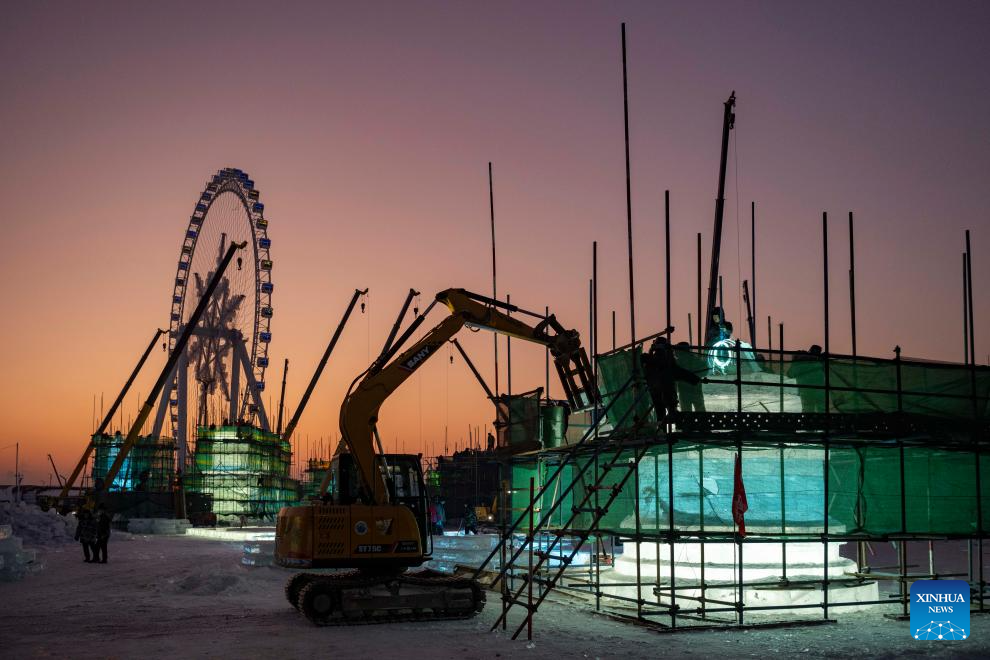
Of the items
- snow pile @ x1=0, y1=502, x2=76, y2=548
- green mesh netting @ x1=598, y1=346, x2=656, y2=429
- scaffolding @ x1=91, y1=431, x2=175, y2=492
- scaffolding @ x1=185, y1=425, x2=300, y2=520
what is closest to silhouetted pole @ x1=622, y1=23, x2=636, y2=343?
green mesh netting @ x1=598, y1=346, x2=656, y2=429

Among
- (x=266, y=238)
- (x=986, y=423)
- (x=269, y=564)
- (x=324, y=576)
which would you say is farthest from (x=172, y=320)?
(x=986, y=423)

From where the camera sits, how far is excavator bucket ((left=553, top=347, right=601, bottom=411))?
1931 cm

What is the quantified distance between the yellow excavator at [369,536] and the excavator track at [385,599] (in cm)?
2

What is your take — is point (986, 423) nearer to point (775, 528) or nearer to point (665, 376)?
point (775, 528)

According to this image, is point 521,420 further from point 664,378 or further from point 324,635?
point 324,635

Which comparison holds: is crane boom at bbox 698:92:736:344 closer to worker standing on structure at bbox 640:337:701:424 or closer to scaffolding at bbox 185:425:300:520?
worker standing on structure at bbox 640:337:701:424

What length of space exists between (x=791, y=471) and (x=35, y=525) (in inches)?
1242

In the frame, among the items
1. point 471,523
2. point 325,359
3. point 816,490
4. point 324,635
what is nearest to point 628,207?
point 816,490

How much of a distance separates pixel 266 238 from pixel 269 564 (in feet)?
144

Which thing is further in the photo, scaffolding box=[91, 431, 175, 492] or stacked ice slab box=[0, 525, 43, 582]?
scaffolding box=[91, 431, 175, 492]

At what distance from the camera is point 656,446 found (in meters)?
16.8

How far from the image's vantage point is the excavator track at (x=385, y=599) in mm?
15531

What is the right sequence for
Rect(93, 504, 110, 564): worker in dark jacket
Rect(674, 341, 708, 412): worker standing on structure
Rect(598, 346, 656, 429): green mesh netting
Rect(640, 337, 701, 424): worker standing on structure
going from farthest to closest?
1. Rect(93, 504, 110, 564): worker in dark jacket
2. Rect(598, 346, 656, 429): green mesh netting
3. Rect(674, 341, 708, 412): worker standing on structure
4. Rect(640, 337, 701, 424): worker standing on structure

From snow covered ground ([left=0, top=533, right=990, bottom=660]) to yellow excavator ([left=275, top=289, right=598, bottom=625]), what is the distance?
36cm
